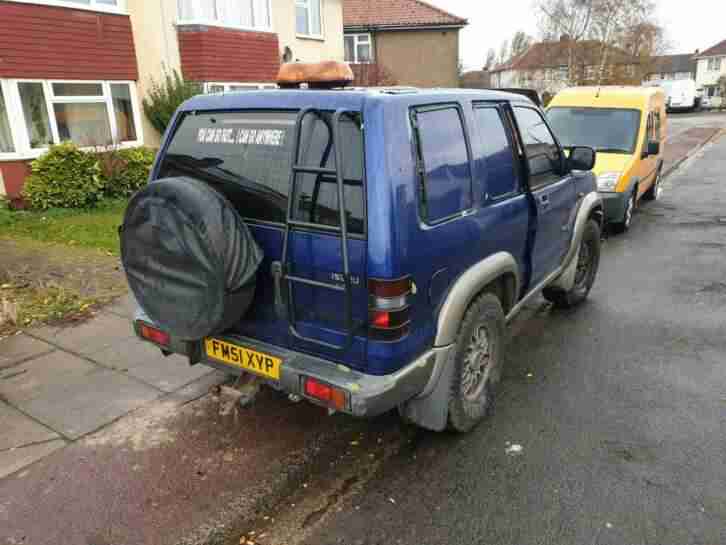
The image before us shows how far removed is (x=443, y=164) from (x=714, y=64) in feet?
275

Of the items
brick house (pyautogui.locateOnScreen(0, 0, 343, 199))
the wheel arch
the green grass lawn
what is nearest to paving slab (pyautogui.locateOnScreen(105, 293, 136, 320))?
the green grass lawn

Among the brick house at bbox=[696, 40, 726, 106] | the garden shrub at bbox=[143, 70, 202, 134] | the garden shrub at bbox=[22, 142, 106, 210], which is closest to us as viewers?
the garden shrub at bbox=[22, 142, 106, 210]

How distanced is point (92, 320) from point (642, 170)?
848 cm

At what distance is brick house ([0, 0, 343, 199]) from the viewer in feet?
33.1

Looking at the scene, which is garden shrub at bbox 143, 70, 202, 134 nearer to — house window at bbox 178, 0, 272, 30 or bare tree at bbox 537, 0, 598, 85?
house window at bbox 178, 0, 272, 30

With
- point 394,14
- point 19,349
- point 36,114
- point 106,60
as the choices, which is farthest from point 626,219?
point 394,14

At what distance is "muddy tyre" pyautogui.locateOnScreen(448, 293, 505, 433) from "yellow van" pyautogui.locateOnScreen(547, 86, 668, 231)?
5.51m

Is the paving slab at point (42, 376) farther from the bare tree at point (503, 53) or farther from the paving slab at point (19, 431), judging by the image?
the bare tree at point (503, 53)

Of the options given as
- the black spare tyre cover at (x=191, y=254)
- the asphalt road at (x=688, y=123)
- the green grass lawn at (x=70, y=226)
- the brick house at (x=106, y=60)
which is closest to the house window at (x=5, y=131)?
the brick house at (x=106, y=60)

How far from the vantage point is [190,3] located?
13.0 m

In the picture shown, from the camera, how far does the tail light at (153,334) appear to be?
3.24 meters

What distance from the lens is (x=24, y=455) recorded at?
3.21 m

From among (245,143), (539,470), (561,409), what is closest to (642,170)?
(561,409)

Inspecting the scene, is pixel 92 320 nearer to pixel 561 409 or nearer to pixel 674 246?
pixel 561 409
